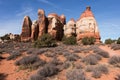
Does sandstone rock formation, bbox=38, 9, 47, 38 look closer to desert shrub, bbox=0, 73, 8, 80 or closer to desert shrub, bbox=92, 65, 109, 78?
desert shrub, bbox=0, 73, 8, 80

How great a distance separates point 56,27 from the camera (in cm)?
5378

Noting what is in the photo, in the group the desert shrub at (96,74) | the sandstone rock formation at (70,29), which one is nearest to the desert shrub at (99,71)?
the desert shrub at (96,74)

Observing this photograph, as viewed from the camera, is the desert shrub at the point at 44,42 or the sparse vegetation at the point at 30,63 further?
the desert shrub at the point at 44,42

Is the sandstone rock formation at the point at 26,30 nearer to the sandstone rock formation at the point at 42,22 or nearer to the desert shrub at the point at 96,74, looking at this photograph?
the sandstone rock formation at the point at 42,22

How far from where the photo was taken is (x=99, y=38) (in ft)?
165

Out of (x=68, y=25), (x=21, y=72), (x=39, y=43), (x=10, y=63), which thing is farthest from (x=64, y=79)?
(x=68, y=25)

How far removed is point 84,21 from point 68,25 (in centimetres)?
608

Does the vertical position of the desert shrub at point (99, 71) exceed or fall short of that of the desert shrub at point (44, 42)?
it falls short

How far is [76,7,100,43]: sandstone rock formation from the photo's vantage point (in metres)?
51.3

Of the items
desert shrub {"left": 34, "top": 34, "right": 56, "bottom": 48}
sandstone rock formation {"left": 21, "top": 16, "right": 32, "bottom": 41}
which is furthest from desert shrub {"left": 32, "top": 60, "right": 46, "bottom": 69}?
sandstone rock formation {"left": 21, "top": 16, "right": 32, "bottom": 41}

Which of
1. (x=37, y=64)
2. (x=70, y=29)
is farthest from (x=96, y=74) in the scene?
(x=70, y=29)

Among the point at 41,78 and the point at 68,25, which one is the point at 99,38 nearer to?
the point at 68,25

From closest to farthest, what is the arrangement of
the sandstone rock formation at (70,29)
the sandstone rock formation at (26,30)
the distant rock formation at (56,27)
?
the distant rock formation at (56,27) < the sandstone rock formation at (26,30) < the sandstone rock formation at (70,29)

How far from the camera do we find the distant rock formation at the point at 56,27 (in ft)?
172
